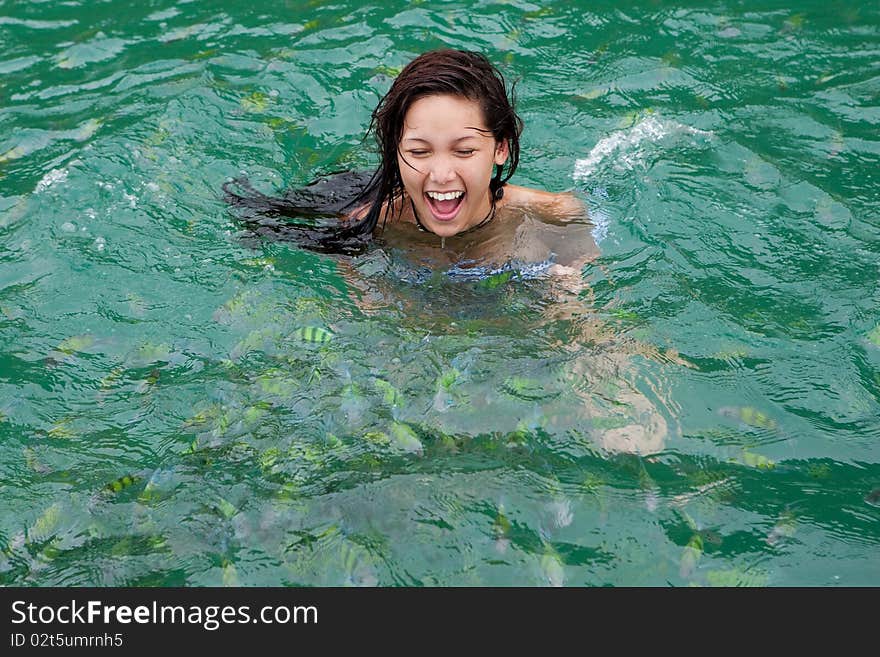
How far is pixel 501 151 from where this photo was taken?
199 inches

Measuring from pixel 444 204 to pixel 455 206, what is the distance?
0.06 meters

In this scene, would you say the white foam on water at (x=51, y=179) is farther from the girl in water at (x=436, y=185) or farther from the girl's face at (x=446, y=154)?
the girl's face at (x=446, y=154)

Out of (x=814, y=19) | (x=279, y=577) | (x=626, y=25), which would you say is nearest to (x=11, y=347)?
(x=279, y=577)

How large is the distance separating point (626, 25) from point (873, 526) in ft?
16.4

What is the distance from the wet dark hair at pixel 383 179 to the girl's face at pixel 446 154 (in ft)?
0.15

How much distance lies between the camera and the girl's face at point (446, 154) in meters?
4.69

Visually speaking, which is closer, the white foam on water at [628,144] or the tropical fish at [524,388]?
the tropical fish at [524,388]

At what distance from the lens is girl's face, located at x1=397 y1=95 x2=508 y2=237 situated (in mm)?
4688

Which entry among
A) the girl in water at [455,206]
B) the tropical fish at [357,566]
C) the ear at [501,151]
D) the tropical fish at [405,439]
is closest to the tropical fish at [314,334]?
the girl in water at [455,206]

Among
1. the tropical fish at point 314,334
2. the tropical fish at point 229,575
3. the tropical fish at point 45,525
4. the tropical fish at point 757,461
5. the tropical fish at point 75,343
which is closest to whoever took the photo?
the tropical fish at point 229,575

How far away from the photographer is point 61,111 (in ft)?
23.6

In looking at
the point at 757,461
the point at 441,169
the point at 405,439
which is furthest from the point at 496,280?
the point at 757,461

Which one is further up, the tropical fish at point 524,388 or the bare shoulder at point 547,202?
the bare shoulder at point 547,202
